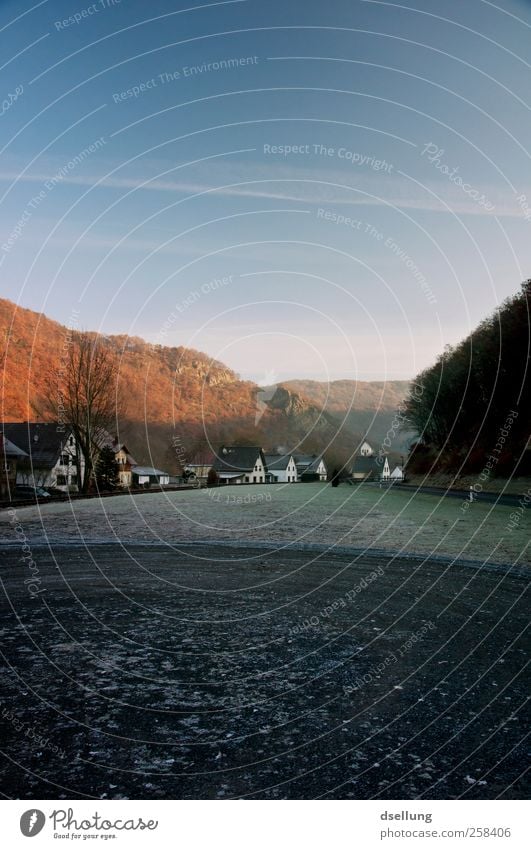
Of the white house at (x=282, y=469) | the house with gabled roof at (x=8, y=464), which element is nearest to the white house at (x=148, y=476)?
the white house at (x=282, y=469)

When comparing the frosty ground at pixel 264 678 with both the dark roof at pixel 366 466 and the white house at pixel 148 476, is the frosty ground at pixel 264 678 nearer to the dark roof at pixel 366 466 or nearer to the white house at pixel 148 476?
the white house at pixel 148 476

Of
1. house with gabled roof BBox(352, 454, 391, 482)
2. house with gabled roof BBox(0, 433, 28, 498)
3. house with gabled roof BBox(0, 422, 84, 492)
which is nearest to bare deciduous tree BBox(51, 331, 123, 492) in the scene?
house with gabled roof BBox(0, 433, 28, 498)

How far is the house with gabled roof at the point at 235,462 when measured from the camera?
8744 cm

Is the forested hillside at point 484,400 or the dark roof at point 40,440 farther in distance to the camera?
the dark roof at point 40,440

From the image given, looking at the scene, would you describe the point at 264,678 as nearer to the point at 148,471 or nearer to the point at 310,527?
the point at 310,527

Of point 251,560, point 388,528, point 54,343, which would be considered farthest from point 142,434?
point 251,560

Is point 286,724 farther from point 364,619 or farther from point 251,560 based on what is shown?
point 251,560

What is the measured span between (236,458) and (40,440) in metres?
26.3

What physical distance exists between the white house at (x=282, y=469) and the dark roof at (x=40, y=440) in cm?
3877

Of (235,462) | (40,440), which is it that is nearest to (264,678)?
(235,462)

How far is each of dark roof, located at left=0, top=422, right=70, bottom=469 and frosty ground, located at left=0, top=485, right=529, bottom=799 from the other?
6409 centimetres

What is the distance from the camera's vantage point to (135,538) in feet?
74.0
